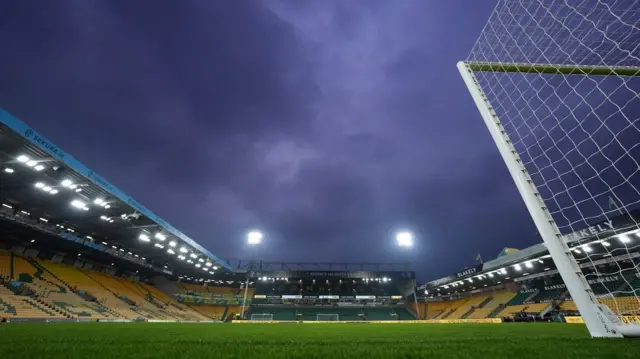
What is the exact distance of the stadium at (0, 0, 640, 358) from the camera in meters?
3.47

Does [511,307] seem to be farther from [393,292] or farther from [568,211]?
[568,211]

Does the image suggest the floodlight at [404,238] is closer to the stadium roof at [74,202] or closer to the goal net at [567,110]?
the stadium roof at [74,202]

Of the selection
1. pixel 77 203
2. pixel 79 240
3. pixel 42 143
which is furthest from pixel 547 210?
pixel 79 240

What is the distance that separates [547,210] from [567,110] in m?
2.64

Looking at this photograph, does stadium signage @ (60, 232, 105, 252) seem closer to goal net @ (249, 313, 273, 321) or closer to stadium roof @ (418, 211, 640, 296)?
goal net @ (249, 313, 273, 321)

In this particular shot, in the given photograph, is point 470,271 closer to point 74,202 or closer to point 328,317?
point 328,317

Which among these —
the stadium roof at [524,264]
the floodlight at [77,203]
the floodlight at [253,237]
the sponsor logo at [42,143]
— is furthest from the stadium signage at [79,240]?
the stadium roof at [524,264]

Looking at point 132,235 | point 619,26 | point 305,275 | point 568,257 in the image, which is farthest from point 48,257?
point 619,26

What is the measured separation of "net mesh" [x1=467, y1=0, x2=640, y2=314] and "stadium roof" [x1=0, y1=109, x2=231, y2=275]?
16883 mm

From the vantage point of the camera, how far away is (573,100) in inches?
206

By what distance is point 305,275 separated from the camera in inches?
1743

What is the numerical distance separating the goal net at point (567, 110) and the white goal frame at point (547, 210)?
0.02 metres

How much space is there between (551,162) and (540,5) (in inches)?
130

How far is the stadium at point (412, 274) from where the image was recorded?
11.4 feet
